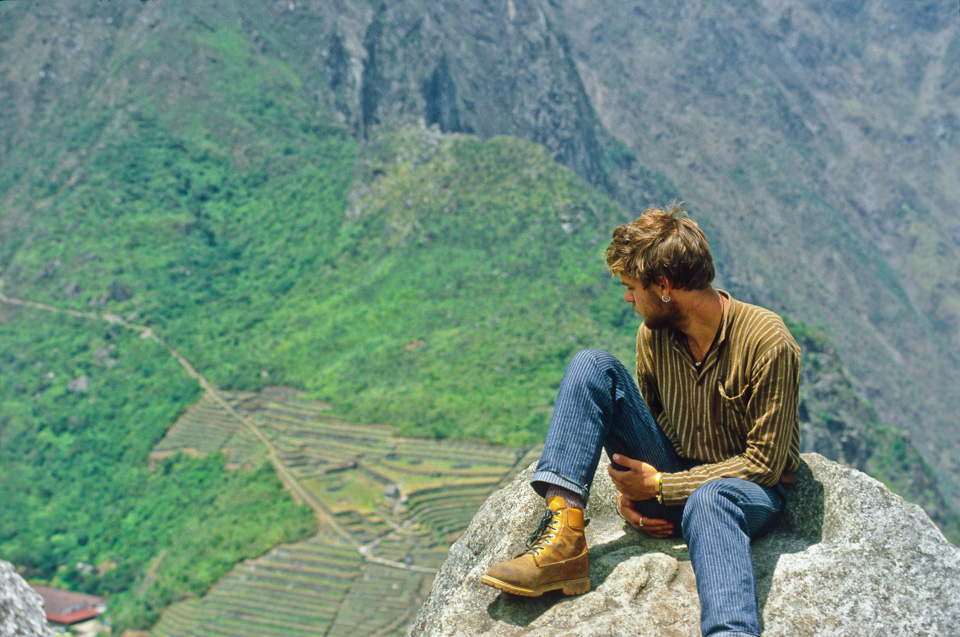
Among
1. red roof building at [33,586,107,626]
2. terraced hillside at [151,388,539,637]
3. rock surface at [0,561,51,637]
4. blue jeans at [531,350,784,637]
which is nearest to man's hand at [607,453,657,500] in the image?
blue jeans at [531,350,784,637]

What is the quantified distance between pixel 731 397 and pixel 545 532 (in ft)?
3.97

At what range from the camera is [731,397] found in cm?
409

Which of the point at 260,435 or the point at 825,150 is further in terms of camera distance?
the point at 825,150

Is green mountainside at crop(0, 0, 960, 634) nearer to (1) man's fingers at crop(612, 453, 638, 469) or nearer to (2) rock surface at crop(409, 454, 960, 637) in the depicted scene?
(2) rock surface at crop(409, 454, 960, 637)

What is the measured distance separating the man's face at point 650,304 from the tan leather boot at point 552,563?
110cm

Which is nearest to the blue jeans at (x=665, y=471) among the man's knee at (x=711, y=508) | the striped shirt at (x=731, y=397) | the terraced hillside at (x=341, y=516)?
the man's knee at (x=711, y=508)

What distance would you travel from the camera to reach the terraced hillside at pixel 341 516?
37.1 m

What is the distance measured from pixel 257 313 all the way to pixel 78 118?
100 feet

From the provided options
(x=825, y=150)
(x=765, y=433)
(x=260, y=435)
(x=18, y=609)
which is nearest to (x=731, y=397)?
(x=765, y=433)

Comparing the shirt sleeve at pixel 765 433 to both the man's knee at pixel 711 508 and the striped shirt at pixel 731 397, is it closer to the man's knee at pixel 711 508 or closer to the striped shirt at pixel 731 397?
the striped shirt at pixel 731 397

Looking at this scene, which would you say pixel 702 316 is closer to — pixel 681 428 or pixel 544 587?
pixel 681 428

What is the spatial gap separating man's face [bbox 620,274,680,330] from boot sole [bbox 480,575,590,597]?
1440mm

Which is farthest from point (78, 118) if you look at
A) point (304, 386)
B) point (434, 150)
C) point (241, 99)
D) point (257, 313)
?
point (304, 386)

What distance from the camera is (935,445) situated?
93.4m
